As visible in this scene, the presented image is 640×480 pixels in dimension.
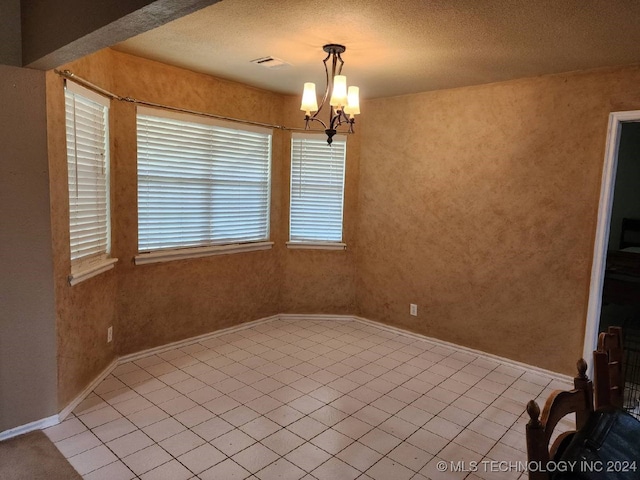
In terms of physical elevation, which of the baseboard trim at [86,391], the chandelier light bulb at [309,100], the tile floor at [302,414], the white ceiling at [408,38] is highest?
the white ceiling at [408,38]

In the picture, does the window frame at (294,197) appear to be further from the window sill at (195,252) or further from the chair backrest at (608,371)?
the chair backrest at (608,371)

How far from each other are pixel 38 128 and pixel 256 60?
160 cm

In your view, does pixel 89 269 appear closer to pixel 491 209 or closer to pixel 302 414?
pixel 302 414

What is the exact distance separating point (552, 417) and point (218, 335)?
11.6 feet

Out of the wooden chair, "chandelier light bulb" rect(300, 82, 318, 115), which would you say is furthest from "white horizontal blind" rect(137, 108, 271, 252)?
the wooden chair

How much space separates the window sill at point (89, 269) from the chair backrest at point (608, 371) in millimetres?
2805

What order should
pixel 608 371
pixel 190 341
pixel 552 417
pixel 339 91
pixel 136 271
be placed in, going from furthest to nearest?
pixel 190 341, pixel 136 271, pixel 339 91, pixel 608 371, pixel 552 417

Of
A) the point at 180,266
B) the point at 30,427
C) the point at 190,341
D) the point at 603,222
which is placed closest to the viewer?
the point at 30,427

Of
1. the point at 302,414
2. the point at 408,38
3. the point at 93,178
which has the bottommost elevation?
the point at 302,414

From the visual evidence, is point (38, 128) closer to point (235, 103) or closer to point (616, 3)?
point (235, 103)

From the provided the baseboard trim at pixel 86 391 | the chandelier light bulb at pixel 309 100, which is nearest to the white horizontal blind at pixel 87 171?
the baseboard trim at pixel 86 391

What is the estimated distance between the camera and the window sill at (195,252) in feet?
11.6

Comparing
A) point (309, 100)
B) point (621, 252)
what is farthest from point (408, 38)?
point (621, 252)

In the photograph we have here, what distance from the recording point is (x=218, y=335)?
418 centimetres
